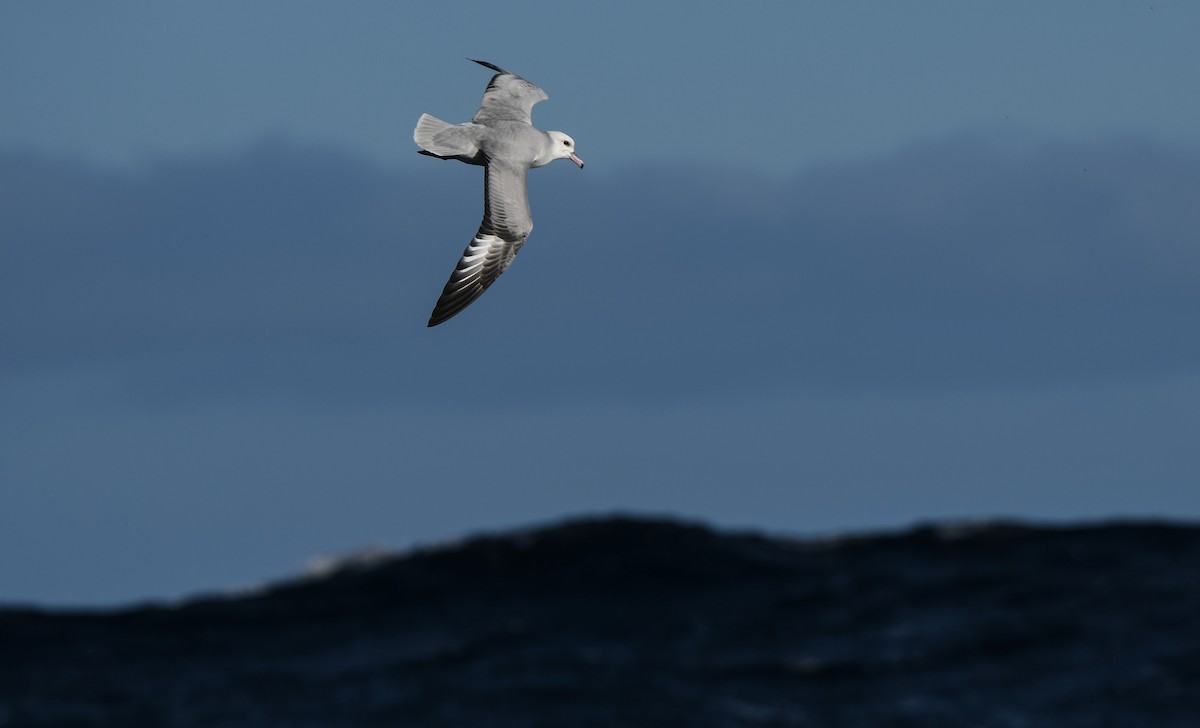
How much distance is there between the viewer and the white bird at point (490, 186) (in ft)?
45.2

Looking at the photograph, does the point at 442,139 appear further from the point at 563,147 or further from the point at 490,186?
the point at 563,147

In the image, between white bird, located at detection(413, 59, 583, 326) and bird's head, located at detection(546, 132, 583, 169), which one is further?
bird's head, located at detection(546, 132, 583, 169)

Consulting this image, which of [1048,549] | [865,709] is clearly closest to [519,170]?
[865,709]

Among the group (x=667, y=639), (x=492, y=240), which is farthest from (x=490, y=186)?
(x=667, y=639)

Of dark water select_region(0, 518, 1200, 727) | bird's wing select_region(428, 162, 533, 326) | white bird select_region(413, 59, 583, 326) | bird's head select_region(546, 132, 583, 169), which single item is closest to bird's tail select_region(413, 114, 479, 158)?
white bird select_region(413, 59, 583, 326)

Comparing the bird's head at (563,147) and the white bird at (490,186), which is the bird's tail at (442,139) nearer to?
the white bird at (490,186)

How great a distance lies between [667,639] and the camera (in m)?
40.4

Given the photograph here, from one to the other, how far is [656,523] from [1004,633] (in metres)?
11.5

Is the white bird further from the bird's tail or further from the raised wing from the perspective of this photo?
the raised wing

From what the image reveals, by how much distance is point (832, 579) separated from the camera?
142ft

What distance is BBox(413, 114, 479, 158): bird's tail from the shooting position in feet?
44.8

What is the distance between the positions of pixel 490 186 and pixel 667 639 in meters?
28.0

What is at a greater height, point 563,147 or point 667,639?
point 563,147

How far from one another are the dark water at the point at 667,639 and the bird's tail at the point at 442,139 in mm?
22593
